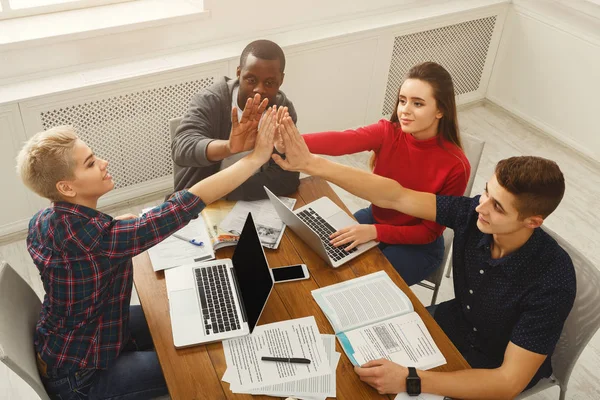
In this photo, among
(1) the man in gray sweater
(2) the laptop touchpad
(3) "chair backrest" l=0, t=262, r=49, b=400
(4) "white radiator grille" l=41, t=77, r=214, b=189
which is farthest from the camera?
(4) "white radiator grille" l=41, t=77, r=214, b=189

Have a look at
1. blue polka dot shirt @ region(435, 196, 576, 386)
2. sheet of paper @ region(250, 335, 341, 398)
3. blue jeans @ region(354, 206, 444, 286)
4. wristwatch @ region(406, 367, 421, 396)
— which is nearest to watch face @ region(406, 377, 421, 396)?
wristwatch @ region(406, 367, 421, 396)

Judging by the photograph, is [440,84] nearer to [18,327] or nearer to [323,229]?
[323,229]

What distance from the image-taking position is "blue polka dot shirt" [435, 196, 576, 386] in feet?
5.79

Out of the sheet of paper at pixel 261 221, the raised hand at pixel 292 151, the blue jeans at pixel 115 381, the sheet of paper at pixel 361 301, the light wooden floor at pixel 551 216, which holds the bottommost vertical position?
the light wooden floor at pixel 551 216

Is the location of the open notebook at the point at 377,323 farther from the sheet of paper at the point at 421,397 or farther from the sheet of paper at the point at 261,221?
the sheet of paper at the point at 261,221

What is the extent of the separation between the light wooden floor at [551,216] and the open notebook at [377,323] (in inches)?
43.0

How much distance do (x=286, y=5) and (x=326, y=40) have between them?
1.05ft

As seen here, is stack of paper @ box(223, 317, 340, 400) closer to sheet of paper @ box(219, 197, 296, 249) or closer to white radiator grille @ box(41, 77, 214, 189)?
sheet of paper @ box(219, 197, 296, 249)

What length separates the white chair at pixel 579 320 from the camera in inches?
76.3

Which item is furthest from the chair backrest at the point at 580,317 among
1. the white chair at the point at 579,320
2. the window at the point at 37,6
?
the window at the point at 37,6

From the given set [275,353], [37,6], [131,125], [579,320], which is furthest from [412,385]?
[37,6]

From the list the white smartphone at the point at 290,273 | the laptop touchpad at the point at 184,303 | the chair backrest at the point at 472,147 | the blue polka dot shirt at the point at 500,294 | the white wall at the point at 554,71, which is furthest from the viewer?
the white wall at the point at 554,71

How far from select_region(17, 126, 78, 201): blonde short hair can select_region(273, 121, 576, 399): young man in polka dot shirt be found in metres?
0.72

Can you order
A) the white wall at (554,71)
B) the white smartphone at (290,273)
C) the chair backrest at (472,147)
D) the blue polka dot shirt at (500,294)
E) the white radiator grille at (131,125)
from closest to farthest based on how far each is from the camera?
the blue polka dot shirt at (500,294)
the white smartphone at (290,273)
the chair backrest at (472,147)
the white radiator grille at (131,125)
the white wall at (554,71)
